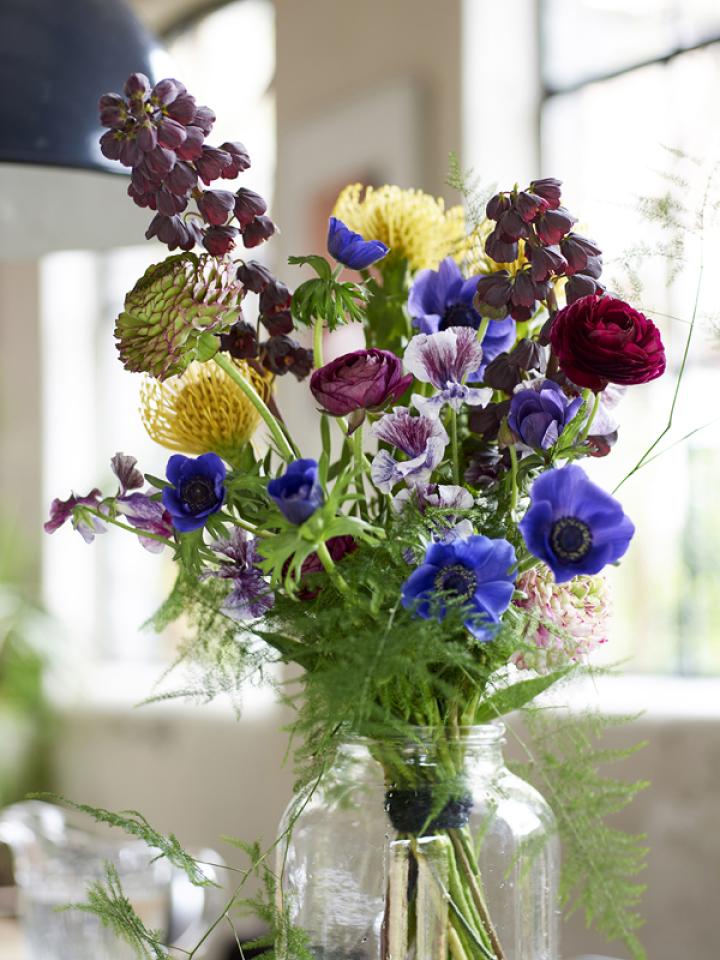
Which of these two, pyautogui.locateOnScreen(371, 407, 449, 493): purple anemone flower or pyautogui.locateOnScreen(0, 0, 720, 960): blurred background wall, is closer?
pyautogui.locateOnScreen(371, 407, 449, 493): purple anemone flower

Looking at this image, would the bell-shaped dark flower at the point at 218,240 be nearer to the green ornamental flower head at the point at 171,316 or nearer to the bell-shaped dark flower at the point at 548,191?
the green ornamental flower head at the point at 171,316

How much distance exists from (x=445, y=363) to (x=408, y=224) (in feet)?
0.56

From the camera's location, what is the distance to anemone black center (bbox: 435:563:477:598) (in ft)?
2.13

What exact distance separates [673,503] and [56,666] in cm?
240

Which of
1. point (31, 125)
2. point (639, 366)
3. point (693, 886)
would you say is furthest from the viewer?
point (693, 886)

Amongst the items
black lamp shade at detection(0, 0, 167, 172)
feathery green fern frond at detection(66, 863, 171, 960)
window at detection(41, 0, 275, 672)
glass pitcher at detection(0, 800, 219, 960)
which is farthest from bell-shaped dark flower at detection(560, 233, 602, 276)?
window at detection(41, 0, 275, 672)

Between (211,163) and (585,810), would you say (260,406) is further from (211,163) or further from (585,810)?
(585,810)

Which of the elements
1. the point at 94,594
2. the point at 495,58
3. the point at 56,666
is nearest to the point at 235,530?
the point at 495,58

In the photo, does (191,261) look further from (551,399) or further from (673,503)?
(673,503)

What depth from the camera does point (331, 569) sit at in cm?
69

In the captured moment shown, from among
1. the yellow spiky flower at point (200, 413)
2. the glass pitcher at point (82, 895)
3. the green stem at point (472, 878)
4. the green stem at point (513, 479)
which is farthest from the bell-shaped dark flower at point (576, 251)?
the glass pitcher at point (82, 895)

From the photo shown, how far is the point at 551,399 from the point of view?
2.28 feet

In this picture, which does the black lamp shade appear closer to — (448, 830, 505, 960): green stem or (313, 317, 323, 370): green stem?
(313, 317, 323, 370): green stem

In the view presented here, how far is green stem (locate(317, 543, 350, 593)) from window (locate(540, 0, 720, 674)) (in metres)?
2.33
